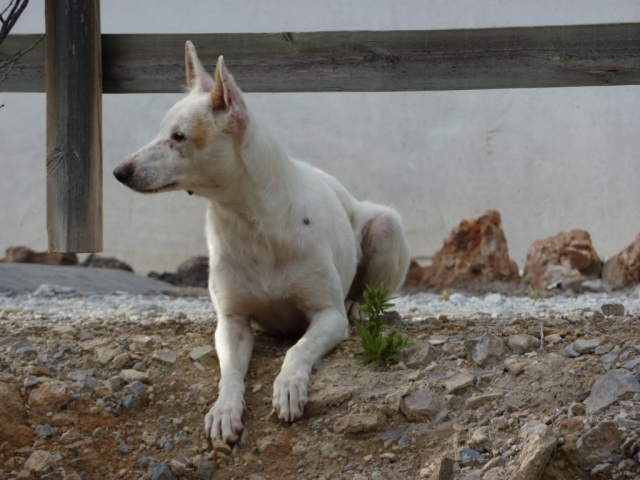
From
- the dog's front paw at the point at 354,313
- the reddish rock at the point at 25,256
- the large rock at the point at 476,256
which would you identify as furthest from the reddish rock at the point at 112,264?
the dog's front paw at the point at 354,313

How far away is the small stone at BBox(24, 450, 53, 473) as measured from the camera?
9.90ft

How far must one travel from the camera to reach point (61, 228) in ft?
13.9

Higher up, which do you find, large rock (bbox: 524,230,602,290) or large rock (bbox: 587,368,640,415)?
large rock (bbox: 524,230,602,290)

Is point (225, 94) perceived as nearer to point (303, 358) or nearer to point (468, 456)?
point (303, 358)

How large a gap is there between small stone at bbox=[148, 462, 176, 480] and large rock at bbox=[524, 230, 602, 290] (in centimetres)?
492

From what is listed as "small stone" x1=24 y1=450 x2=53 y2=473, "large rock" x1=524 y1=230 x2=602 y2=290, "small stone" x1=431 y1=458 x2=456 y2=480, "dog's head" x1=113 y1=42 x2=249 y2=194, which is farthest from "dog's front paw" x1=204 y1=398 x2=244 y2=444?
"large rock" x1=524 y1=230 x2=602 y2=290

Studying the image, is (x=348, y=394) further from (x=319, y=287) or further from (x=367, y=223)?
(x=367, y=223)

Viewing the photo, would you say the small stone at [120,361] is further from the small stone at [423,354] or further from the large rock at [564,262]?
the large rock at [564,262]

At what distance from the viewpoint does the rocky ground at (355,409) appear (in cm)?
273

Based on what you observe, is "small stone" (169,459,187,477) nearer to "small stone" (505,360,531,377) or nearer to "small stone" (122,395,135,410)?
"small stone" (122,395,135,410)

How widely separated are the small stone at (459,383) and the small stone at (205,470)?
944 mm

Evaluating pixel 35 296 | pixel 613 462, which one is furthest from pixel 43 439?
pixel 35 296

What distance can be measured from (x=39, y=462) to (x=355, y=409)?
118 cm

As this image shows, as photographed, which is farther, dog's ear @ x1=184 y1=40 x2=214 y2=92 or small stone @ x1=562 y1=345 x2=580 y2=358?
dog's ear @ x1=184 y1=40 x2=214 y2=92
